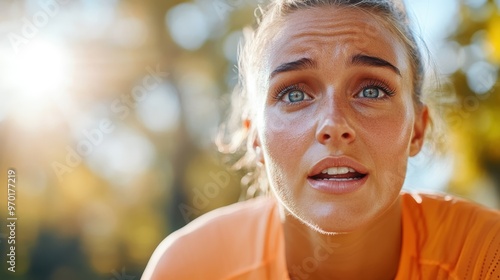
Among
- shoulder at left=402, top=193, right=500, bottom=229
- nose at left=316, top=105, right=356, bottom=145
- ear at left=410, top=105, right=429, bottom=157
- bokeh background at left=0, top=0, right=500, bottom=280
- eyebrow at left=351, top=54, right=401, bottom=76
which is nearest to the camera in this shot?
nose at left=316, top=105, right=356, bottom=145

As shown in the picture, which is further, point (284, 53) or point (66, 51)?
point (66, 51)

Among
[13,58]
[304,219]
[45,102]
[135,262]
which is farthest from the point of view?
[135,262]

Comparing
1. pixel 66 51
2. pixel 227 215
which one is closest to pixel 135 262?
pixel 66 51

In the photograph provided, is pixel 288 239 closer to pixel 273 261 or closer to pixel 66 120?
pixel 273 261

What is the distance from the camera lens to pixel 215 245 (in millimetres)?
1800

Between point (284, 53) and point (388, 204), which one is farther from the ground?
point (284, 53)

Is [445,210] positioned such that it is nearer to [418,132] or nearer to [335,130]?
[418,132]

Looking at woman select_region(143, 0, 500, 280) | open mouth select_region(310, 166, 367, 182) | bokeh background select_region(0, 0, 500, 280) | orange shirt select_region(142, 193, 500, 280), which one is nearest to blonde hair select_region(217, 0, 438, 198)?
woman select_region(143, 0, 500, 280)

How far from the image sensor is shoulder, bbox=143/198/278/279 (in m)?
1.74

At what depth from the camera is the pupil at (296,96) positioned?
160cm

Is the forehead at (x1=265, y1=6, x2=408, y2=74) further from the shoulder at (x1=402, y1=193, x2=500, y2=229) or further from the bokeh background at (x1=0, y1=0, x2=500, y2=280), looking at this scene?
the bokeh background at (x1=0, y1=0, x2=500, y2=280)

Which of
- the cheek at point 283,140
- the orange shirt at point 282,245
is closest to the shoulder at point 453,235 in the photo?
the orange shirt at point 282,245

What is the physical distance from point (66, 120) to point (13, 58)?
691mm

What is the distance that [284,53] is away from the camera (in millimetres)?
1630
